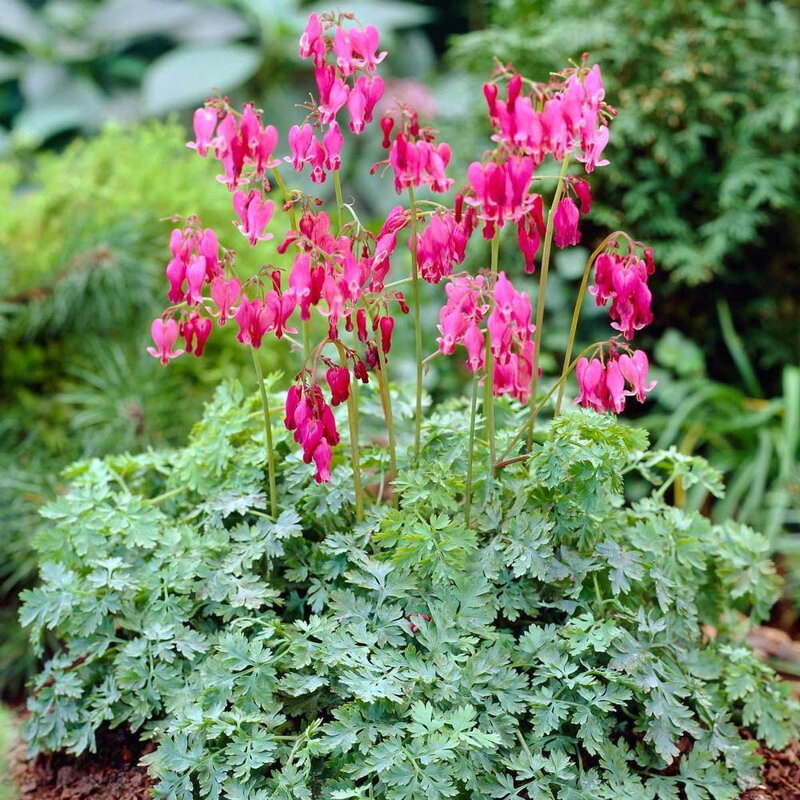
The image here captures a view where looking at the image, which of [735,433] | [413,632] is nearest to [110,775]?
[413,632]

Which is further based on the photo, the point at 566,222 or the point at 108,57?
the point at 108,57

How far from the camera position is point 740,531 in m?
2.17

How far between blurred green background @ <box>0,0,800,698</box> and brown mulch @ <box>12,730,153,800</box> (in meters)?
0.71

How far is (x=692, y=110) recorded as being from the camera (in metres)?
3.74

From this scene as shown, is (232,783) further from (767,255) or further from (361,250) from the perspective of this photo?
(767,255)

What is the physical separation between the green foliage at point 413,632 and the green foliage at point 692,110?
1960 millimetres

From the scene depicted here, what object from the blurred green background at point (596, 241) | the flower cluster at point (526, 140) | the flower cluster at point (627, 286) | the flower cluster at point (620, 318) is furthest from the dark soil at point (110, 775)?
the flower cluster at point (526, 140)

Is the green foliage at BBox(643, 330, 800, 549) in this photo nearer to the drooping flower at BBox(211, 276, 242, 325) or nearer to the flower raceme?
the flower raceme

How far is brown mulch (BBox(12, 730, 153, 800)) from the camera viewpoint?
6.06 ft

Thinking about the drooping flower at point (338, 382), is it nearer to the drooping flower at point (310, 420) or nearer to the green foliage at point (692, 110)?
the drooping flower at point (310, 420)

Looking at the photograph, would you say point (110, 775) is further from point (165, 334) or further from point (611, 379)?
point (611, 379)

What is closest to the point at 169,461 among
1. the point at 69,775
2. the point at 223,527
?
the point at 223,527

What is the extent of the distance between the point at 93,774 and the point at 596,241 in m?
2.81

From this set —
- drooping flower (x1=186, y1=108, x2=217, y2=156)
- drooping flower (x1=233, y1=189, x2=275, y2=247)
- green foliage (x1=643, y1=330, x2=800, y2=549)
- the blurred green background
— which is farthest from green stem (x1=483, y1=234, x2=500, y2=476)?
green foliage (x1=643, y1=330, x2=800, y2=549)
